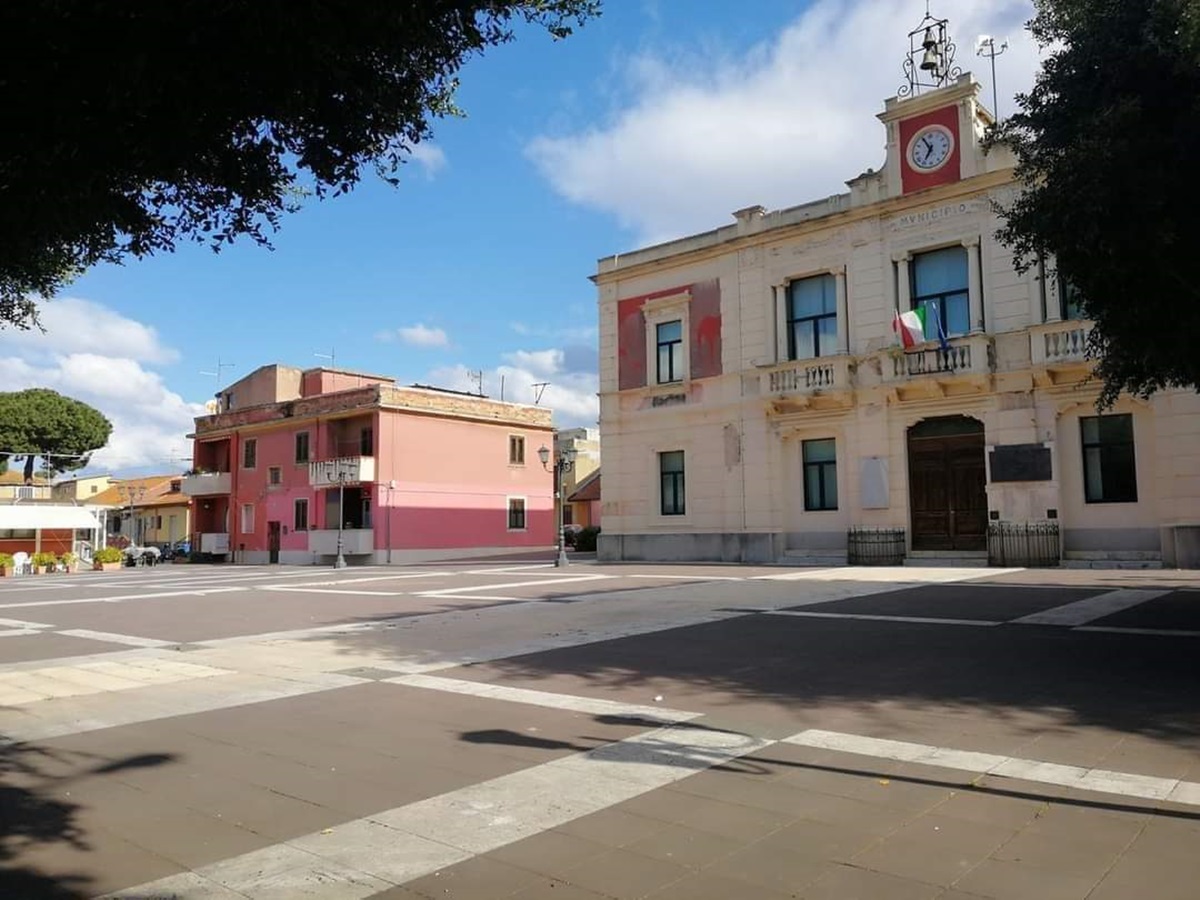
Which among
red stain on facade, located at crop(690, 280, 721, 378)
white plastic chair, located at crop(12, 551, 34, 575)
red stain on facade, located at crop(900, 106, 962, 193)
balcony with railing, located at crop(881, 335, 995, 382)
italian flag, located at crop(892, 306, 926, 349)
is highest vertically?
red stain on facade, located at crop(900, 106, 962, 193)

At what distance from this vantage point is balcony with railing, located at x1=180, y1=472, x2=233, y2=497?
4994cm

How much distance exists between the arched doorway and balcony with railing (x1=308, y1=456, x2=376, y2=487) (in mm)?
24664

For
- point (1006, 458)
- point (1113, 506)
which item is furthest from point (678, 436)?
point (1113, 506)

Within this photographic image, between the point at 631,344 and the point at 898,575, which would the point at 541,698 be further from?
the point at 631,344

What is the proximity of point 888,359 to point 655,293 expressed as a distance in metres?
8.90

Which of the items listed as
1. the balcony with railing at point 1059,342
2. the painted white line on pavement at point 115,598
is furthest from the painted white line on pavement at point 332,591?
the balcony with railing at point 1059,342

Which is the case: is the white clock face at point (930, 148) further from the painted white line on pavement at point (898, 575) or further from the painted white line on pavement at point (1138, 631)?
the painted white line on pavement at point (1138, 631)

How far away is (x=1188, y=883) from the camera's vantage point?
3629mm

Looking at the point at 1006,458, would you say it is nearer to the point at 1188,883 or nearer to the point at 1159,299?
the point at 1159,299

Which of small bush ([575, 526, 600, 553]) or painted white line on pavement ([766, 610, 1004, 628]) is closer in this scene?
painted white line on pavement ([766, 610, 1004, 628])

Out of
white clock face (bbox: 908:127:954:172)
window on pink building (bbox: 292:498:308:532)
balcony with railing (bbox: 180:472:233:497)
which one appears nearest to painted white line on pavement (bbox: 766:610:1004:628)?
white clock face (bbox: 908:127:954:172)

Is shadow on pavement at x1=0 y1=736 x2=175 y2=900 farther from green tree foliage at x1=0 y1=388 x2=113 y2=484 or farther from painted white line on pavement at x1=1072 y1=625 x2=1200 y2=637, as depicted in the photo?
green tree foliage at x1=0 y1=388 x2=113 y2=484

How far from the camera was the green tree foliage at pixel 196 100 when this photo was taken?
13.6ft

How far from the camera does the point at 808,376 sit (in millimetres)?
26578
